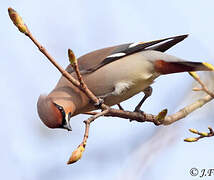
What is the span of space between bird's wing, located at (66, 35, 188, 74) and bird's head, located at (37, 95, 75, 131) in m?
0.60

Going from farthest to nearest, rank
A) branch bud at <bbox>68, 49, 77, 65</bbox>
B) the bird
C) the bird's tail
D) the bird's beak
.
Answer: the bird < the bird's beak < the bird's tail < branch bud at <bbox>68, 49, 77, 65</bbox>

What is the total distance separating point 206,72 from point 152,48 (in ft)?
7.58

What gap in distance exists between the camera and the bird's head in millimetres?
3432

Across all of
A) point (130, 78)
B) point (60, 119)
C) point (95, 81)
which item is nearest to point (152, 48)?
point (130, 78)

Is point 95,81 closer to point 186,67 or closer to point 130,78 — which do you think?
point 130,78

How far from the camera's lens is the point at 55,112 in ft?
11.6

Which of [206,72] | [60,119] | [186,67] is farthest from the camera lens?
[60,119]

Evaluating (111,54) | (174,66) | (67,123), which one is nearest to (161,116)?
(174,66)

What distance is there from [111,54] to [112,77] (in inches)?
16.8

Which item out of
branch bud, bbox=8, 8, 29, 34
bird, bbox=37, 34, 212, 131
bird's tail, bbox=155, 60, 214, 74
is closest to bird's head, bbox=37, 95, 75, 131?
bird, bbox=37, 34, 212, 131

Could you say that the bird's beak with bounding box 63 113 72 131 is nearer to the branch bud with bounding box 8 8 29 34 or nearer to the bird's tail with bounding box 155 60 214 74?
the bird's tail with bounding box 155 60 214 74

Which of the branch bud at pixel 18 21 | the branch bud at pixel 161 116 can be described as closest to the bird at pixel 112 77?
the branch bud at pixel 161 116

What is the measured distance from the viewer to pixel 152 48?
14.1 ft

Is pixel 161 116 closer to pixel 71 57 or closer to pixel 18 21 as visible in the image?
pixel 71 57
